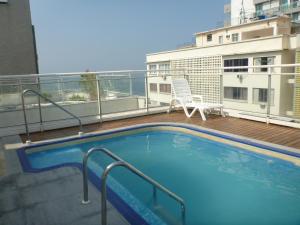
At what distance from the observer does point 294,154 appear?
13.5 feet

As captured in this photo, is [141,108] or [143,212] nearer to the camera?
[143,212]

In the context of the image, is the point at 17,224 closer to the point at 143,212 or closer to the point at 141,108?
the point at 143,212

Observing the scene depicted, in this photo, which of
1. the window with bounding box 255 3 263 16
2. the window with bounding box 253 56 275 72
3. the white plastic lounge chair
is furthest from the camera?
the window with bounding box 255 3 263 16

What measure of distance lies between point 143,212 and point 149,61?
3450 centimetres

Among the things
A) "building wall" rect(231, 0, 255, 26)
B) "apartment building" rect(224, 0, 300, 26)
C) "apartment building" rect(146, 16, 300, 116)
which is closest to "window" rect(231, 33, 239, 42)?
"apartment building" rect(146, 16, 300, 116)

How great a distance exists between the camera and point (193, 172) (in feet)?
13.9

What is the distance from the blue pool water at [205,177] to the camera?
3.03m

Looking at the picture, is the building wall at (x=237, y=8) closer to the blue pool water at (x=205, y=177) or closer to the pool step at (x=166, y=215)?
the blue pool water at (x=205, y=177)

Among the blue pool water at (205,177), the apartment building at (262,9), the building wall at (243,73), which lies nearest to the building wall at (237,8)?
the apartment building at (262,9)

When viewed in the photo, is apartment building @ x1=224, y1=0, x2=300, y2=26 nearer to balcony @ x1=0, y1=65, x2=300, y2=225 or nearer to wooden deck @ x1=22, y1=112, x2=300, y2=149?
balcony @ x1=0, y1=65, x2=300, y2=225

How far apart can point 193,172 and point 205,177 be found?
24 cm

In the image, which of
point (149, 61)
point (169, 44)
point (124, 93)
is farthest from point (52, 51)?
point (124, 93)

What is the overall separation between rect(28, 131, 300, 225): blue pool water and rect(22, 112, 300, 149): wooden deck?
0.53 meters

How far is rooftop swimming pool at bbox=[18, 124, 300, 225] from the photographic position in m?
2.99
